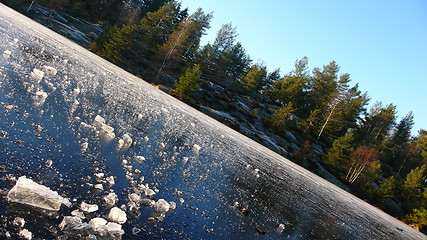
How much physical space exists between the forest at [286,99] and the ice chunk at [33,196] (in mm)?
42481

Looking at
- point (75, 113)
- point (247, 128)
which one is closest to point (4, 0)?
point (247, 128)

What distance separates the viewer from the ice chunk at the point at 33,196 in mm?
3896

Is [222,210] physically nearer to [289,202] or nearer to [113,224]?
[113,224]

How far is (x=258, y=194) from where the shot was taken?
1156cm

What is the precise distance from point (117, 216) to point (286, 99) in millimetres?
74238

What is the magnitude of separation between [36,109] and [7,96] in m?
0.89

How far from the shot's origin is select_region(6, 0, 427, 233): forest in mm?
49156

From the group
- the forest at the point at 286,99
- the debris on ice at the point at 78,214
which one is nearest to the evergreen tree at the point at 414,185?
the forest at the point at 286,99

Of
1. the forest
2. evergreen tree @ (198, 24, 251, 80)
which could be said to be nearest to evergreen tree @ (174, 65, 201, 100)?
the forest

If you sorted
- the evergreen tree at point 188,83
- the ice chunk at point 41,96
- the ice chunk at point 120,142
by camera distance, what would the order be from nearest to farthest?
1. the ice chunk at point 120,142
2. the ice chunk at point 41,96
3. the evergreen tree at point 188,83

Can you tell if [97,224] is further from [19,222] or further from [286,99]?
[286,99]

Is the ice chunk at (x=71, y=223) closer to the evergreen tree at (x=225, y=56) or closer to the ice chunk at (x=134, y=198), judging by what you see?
the ice chunk at (x=134, y=198)

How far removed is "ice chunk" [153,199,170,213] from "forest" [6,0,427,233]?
4097 centimetres

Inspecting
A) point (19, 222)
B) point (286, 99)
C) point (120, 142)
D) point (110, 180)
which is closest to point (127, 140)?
point (120, 142)
